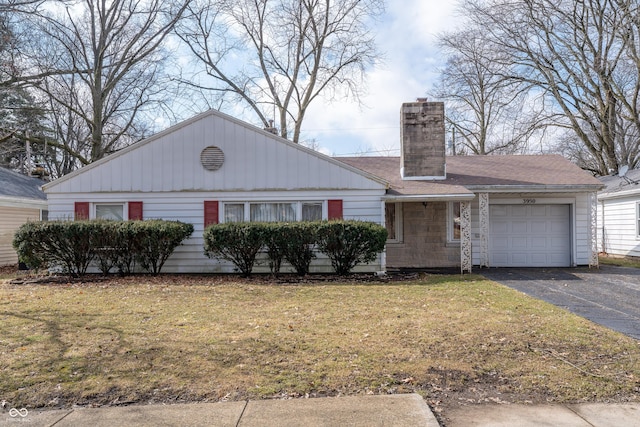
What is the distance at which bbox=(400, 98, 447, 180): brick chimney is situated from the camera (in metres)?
12.9

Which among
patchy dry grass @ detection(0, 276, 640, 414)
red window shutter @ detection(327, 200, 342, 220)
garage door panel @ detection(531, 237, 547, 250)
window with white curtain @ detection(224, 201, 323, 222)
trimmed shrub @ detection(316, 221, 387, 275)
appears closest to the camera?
Result: patchy dry grass @ detection(0, 276, 640, 414)

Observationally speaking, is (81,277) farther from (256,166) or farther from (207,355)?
(207,355)

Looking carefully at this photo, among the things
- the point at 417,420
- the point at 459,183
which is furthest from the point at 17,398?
the point at 459,183

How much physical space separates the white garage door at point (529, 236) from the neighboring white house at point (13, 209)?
582 inches

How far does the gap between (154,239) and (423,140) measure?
818cm

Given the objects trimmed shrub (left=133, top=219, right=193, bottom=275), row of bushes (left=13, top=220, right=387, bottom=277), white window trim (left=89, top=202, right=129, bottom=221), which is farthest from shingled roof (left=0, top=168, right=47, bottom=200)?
trimmed shrub (left=133, top=219, right=193, bottom=275)

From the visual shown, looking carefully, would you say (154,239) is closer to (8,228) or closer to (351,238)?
Answer: (351,238)

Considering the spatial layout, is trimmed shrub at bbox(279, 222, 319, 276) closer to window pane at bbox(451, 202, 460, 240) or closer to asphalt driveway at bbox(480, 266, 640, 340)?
asphalt driveway at bbox(480, 266, 640, 340)

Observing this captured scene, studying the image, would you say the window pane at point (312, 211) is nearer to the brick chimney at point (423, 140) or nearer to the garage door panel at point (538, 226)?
the brick chimney at point (423, 140)

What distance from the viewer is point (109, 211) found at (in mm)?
11805

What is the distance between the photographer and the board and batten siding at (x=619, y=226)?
1521 cm

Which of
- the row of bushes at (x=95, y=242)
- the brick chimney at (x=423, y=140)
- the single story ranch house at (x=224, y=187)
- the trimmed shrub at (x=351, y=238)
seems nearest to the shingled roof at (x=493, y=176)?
the single story ranch house at (x=224, y=187)

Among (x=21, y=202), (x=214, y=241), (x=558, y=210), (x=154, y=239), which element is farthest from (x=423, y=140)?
(x=21, y=202)

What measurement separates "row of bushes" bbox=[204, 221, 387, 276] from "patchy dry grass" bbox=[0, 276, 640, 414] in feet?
8.73
